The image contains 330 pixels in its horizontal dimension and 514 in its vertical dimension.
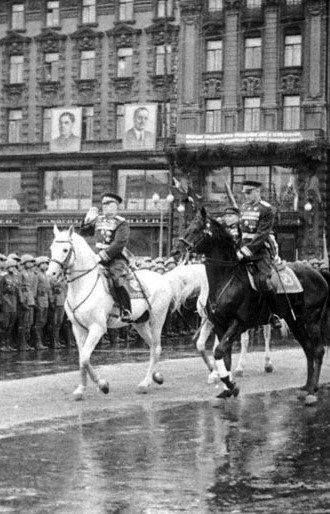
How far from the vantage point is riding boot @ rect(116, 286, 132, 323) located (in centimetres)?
1501

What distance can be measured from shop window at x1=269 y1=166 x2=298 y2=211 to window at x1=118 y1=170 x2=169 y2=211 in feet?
18.3

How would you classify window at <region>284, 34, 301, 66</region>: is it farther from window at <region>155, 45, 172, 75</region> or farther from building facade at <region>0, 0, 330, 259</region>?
window at <region>155, 45, 172, 75</region>

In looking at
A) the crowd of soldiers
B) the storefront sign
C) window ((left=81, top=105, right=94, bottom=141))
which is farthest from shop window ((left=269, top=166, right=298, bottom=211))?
the crowd of soldiers

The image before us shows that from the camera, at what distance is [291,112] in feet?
166

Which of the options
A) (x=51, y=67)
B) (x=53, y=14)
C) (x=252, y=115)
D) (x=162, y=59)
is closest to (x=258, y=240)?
(x=252, y=115)

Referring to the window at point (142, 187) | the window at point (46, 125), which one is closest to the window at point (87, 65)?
the window at point (46, 125)

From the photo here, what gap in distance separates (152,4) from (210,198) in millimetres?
10835

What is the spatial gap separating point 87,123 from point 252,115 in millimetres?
8882

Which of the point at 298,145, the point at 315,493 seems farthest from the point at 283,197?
the point at 315,493

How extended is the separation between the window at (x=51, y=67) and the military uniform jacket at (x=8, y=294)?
32.2 meters

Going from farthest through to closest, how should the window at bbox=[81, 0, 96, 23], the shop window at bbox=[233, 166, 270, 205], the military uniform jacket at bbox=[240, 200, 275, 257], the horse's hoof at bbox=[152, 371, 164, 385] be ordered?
1. the window at bbox=[81, 0, 96, 23]
2. the shop window at bbox=[233, 166, 270, 205]
3. the horse's hoof at bbox=[152, 371, 164, 385]
4. the military uniform jacket at bbox=[240, 200, 275, 257]

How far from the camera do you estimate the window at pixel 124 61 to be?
53.3 metres

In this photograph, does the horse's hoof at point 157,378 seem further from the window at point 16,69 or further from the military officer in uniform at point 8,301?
the window at point 16,69

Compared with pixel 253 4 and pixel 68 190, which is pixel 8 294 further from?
pixel 253 4
